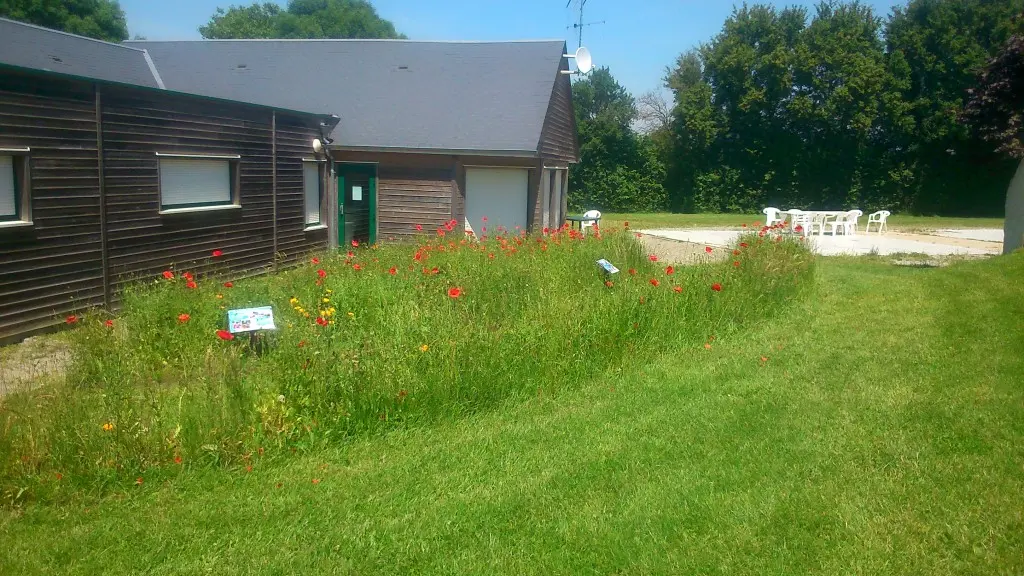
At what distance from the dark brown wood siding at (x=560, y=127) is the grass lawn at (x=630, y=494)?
11925 mm

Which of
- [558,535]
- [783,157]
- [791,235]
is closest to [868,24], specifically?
[783,157]

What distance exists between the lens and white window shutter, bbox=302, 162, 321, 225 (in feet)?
51.2

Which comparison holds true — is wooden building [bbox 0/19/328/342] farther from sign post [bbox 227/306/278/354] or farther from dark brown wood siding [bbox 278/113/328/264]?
sign post [bbox 227/306/278/354]

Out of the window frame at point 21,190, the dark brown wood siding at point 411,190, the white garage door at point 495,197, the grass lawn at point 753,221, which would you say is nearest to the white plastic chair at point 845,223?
the grass lawn at point 753,221

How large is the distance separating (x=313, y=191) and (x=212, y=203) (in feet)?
12.2

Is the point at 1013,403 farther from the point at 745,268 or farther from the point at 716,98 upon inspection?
the point at 716,98

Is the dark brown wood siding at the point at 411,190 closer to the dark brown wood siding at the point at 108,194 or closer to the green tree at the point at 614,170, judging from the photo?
the dark brown wood siding at the point at 108,194

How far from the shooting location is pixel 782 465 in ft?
15.3

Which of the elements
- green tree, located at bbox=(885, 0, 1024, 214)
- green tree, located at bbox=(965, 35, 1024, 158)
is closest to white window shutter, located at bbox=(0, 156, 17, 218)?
green tree, located at bbox=(965, 35, 1024, 158)

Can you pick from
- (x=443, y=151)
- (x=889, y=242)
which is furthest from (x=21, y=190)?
(x=889, y=242)

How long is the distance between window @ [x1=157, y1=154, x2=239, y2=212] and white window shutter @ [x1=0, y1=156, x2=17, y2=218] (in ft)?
7.86

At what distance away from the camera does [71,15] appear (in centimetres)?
3628

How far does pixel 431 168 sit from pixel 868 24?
88.3 feet

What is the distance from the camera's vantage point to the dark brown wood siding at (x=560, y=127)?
18562 millimetres
